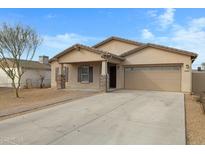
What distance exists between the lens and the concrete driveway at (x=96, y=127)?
5316 millimetres

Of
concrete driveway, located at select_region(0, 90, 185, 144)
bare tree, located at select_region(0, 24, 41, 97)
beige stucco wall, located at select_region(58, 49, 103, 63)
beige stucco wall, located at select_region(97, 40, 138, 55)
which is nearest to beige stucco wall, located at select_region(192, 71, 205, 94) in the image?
beige stucco wall, located at select_region(97, 40, 138, 55)

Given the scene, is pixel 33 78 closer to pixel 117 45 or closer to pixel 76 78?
pixel 76 78

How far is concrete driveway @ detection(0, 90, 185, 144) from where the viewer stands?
5.32 metres

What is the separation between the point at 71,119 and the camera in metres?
7.47

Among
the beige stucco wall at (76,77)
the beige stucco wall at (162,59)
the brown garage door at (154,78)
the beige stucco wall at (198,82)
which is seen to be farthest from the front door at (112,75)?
the beige stucco wall at (198,82)

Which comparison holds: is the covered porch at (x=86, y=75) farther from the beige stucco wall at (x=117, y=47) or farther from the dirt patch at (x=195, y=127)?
the dirt patch at (x=195, y=127)

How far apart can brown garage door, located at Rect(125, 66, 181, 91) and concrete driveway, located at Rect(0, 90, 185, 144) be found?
28.3 ft

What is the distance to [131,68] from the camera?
19172mm

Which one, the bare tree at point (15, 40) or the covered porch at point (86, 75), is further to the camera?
the covered porch at point (86, 75)

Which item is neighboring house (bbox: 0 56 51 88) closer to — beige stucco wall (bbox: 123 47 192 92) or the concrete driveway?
beige stucco wall (bbox: 123 47 192 92)

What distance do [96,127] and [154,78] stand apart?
41.4ft

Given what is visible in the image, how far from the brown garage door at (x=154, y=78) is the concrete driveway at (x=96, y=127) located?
28.3 feet
